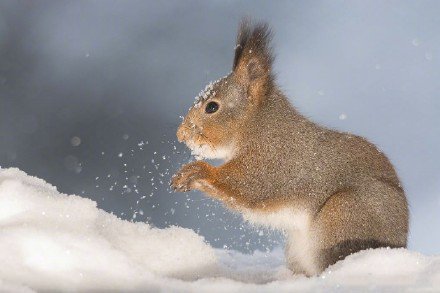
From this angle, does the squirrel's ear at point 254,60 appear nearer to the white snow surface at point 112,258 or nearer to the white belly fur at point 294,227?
the white belly fur at point 294,227

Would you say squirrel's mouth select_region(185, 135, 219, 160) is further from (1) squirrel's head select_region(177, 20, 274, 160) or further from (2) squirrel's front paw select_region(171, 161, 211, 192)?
(2) squirrel's front paw select_region(171, 161, 211, 192)

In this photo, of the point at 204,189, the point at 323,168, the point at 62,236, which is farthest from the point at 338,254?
the point at 62,236

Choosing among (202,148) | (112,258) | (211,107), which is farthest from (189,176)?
(112,258)

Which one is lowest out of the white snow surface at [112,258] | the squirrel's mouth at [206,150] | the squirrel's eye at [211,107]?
the white snow surface at [112,258]

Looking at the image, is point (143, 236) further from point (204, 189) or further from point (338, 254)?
point (338, 254)

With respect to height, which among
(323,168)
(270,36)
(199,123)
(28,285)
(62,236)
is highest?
(270,36)

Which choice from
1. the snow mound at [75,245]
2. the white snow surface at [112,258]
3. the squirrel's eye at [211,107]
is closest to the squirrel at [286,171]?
the squirrel's eye at [211,107]

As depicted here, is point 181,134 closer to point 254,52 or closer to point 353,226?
point 254,52
